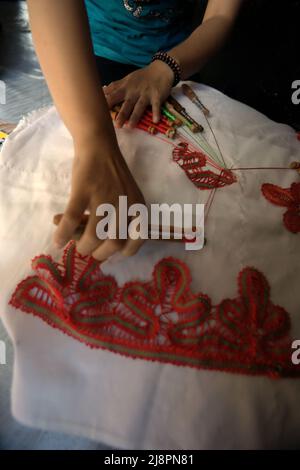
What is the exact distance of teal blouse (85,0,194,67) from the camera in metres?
0.79

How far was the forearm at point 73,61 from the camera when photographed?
1.55 ft

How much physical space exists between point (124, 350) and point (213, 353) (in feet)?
0.37

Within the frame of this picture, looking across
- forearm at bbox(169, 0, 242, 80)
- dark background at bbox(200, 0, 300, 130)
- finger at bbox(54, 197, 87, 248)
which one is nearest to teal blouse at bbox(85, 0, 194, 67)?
forearm at bbox(169, 0, 242, 80)

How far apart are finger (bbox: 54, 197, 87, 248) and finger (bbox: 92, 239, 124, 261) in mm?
41

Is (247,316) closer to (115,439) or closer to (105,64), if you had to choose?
(115,439)

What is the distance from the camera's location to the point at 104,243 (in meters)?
0.43

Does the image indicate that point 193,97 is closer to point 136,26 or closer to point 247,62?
point 136,26

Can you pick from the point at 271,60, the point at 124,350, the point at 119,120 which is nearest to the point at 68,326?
the point at 124,350

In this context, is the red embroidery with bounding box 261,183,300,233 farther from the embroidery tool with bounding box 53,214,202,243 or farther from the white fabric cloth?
the embroidery tool with bounding box 53,214,202,243

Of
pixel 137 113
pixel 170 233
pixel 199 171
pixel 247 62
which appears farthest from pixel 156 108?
pixel 247 62

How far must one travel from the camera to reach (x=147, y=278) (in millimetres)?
472

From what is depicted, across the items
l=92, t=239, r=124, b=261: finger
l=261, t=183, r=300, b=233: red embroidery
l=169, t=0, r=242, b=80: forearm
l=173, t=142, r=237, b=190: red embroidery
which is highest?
l=169, t=0, r=242, b=80: forearm

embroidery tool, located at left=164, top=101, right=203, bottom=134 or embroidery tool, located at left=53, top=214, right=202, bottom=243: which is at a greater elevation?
embroidery tool, located at left=164, top=101, right=203, bottom=134

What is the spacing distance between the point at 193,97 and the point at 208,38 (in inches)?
7.4
